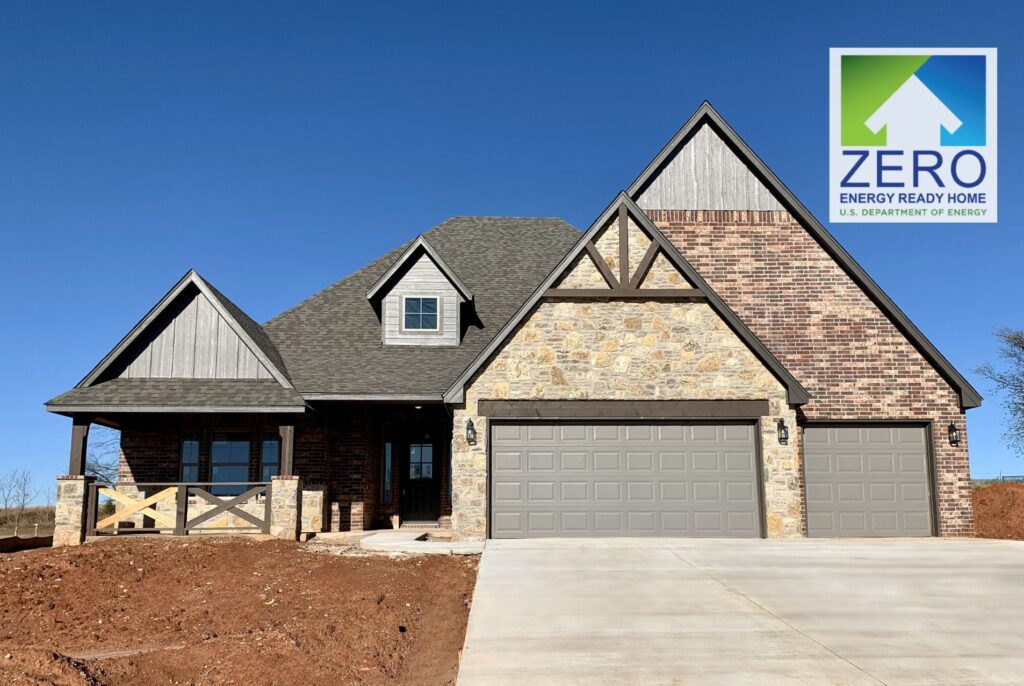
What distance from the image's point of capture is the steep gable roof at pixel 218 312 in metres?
16.6

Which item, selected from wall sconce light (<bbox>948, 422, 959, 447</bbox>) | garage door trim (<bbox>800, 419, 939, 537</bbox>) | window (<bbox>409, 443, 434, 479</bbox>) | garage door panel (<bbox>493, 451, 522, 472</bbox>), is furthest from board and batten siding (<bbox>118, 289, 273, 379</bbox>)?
wall sconce light (<bbox>948, 422, 959, 447</bbox>)

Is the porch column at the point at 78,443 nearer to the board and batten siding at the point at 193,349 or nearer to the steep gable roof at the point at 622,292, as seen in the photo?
the board and batten siding at the point at 193,349

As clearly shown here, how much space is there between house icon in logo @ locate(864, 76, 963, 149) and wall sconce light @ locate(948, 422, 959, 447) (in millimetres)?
5857

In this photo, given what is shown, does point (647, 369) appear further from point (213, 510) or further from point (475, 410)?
point (213, 510)

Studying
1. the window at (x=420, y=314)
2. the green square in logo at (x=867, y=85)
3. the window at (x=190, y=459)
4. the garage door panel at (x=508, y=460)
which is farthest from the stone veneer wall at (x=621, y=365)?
the window at (x=190, y=459)

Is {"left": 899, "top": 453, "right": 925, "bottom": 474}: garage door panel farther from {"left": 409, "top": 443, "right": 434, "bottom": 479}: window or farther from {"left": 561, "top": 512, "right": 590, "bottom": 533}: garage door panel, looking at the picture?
{"left": 409, "top": 443, "right": 434, "bottom": 479}: window

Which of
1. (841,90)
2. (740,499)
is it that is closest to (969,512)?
(740,499)

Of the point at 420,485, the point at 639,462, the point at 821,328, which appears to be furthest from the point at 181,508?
the point at 821,328

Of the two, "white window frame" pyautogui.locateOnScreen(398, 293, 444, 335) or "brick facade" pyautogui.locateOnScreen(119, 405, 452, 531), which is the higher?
"white window frame" pyautogui.locateOnScreen(398, 293, 444, 335)

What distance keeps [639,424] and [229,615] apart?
27.7 ft

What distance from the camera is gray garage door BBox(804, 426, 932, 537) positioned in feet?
51.9

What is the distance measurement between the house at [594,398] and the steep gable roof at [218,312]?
0.08 meters

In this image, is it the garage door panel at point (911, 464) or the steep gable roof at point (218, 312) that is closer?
the garage door panel at point (911, 464)

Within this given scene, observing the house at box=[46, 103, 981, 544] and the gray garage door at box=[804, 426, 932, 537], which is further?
the gray garage door at box=[804, 426, 932, 537]
